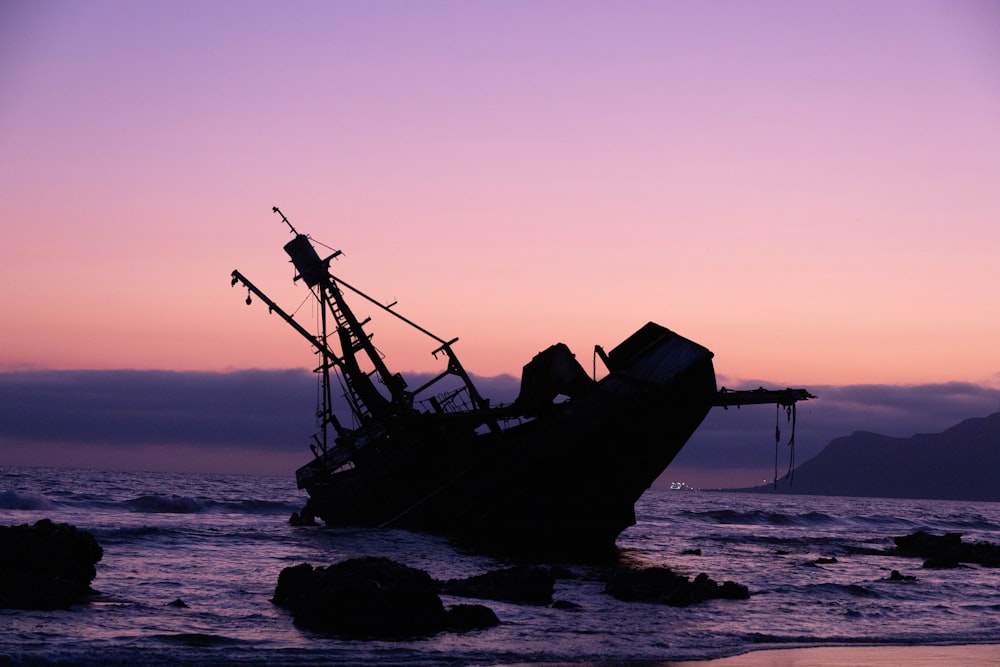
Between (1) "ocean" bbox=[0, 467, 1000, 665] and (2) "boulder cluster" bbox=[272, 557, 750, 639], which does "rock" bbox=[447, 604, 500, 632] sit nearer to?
(2) "boulder cluster" bbox=[272, 557, 750, 639]

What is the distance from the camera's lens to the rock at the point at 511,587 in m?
19.9

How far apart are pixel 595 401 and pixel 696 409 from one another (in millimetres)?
3039

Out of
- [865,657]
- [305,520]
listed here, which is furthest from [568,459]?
[305,520]

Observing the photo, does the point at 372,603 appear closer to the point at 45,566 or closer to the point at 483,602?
the point at 483,602

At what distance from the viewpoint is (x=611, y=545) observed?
31109 mm

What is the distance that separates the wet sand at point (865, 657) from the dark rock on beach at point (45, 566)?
10288 millimetres

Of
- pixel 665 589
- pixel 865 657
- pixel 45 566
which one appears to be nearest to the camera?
pixel 865 657

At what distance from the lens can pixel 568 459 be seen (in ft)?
93.5

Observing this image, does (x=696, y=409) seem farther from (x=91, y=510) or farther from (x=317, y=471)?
(x=91, y=510)

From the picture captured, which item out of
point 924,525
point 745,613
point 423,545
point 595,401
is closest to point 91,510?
point 423,545

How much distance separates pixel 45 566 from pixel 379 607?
673 centimetres

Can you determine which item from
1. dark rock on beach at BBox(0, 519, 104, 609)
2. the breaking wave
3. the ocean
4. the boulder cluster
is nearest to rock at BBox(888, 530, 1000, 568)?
the ocean

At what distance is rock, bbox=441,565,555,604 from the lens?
19934mm

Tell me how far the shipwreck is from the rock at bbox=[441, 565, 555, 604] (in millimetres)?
7890
